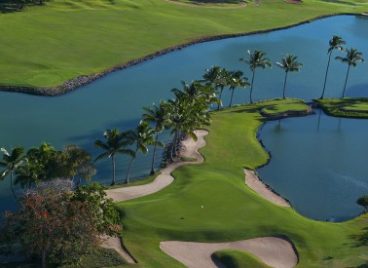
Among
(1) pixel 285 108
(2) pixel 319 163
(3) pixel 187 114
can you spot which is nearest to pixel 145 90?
(1) pixel 285 108

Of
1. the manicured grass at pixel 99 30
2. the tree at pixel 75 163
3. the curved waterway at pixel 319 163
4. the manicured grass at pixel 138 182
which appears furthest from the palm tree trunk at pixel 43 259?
the manicured grass at pixel 99 30

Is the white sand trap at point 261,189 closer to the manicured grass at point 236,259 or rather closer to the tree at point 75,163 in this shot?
the manicured grass at point 236,259

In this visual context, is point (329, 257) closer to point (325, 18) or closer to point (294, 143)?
point (294, 143)

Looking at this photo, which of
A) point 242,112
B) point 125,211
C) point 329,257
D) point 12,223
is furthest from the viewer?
point 242,112

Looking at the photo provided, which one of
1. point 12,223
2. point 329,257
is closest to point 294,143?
point 329,257

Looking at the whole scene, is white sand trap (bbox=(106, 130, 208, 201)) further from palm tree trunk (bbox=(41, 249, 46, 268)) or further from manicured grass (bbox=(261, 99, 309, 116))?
manicured grass (bbox=(261, 99, 309, 116))

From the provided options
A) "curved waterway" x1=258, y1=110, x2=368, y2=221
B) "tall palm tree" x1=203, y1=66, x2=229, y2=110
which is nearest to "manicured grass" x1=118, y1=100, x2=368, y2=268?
"curved waterway" x1=258, y1=110, x2=368, y2=221

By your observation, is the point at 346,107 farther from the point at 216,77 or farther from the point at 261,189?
the point at 261,189
